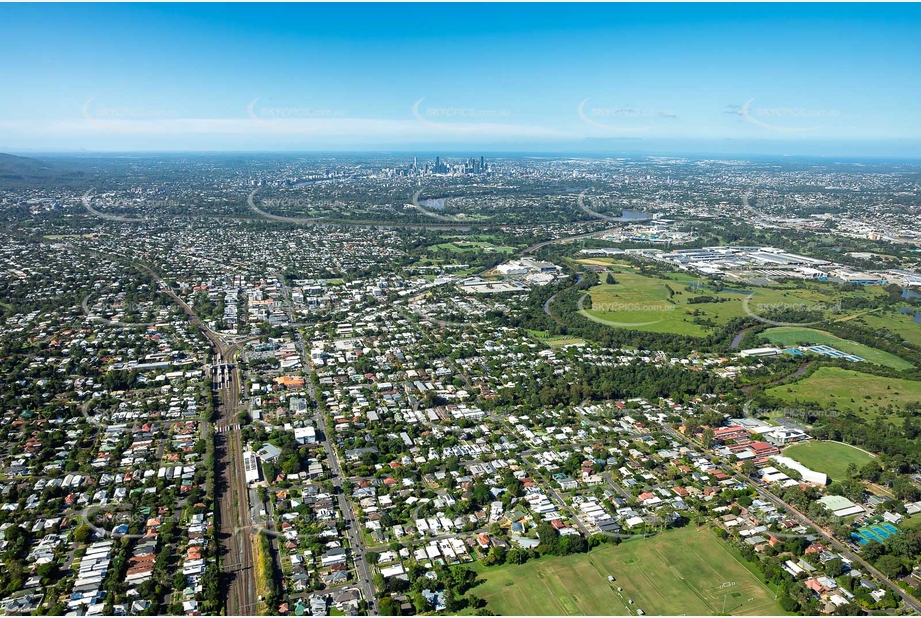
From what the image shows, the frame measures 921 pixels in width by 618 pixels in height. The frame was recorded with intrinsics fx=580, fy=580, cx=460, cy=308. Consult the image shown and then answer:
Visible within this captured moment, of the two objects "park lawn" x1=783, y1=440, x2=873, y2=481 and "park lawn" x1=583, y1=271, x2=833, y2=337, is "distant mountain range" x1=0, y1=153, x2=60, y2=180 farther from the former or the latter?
"park lawn" x1=783, y1=440, x2=873, y2=481

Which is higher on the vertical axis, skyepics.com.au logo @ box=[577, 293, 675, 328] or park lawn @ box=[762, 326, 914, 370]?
skyepics.com.au logo @ box=[577, 293, 675, 328]

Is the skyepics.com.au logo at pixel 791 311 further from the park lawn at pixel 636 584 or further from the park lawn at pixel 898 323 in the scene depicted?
the park lawn at pixel 636 584

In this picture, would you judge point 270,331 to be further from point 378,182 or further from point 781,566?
point 378,182

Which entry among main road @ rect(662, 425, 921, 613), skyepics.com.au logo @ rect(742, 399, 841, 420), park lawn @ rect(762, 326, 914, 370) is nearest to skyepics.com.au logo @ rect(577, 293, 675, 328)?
park lawn @ rect(762, 326, 914, 370)

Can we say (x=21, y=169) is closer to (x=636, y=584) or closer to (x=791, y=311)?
(x=791, y=311)

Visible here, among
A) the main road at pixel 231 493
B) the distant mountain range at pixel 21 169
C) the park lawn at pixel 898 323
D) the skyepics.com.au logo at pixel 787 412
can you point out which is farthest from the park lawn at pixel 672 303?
the distant mountain range at pixel 21 169

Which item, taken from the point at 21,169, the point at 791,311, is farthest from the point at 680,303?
the point at 21,169
